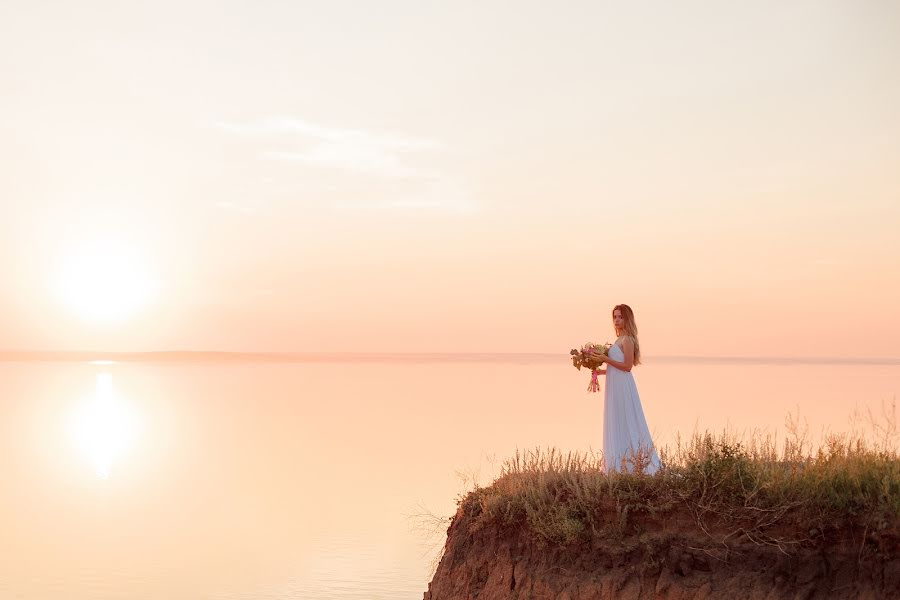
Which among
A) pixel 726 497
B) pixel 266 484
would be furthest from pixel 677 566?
pixel 266 484

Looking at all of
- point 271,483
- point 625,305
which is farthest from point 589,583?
point 271,483

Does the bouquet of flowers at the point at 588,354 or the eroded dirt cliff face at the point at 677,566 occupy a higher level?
the bouquet of flowers at the point at 588,354

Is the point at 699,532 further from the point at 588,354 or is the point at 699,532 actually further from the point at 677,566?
the point at 588,354

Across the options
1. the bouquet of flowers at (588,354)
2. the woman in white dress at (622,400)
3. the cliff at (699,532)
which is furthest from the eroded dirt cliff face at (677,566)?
the bouquet of flowers at (588,354)

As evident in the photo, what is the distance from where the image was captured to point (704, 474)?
10.6 m

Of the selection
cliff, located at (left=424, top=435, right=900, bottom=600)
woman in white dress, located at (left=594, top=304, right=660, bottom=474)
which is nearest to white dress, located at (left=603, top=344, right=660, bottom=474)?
woman in white dress, located at (left=594, top=304, right=660, bottom=474)

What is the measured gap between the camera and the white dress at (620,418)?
13141mm

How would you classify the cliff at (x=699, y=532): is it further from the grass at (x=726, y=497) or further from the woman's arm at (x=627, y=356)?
the woman's arm at (x=627, y=356)

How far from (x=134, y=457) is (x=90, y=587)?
841 inches

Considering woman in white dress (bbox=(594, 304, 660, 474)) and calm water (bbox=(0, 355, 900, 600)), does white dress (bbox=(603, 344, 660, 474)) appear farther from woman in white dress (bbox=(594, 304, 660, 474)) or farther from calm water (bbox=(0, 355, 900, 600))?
calm water (bbox=(0, 355, 900, 600))

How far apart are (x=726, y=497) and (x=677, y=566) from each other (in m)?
0.91

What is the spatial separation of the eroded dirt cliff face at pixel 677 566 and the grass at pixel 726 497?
3.3 inches

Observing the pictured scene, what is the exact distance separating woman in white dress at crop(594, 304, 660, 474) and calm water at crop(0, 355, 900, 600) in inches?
87.0

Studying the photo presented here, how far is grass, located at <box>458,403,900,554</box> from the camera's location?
33.1 feet
